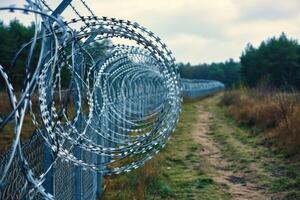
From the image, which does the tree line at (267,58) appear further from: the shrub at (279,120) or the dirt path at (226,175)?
the dirt path at (226,175)

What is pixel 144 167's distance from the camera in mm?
10273

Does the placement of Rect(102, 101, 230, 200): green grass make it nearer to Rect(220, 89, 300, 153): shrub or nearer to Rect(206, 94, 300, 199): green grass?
Rect(206, 94, 300, 199): green grass

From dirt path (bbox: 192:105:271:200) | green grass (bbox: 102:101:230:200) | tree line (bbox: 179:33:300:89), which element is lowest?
dirt path (bbox: 192:105:271:200)

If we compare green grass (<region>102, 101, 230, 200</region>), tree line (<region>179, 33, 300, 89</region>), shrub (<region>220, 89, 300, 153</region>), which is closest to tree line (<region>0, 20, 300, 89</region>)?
tree line (<region>179, 33, 300, 89</region>)

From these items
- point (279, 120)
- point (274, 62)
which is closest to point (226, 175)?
point (279, 120)

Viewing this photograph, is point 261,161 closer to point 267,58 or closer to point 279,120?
point 279,120

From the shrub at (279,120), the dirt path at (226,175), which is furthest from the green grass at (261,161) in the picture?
the shrub at (279,120)

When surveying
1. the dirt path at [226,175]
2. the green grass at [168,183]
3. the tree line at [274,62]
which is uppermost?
the tree line at [274,62]

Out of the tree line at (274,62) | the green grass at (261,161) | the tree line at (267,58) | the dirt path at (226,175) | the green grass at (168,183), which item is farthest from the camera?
the tree line at (274,62)

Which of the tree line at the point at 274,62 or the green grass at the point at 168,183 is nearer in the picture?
the green grass at the point at 168,183

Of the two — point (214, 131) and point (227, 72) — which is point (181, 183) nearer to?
point (214, 131)

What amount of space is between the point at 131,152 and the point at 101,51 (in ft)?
8.80

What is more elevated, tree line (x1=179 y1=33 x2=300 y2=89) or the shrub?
tree line (x1=179 y1=33 x2=300 y2=89)

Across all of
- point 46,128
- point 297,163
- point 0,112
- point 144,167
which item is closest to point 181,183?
point 144,167
